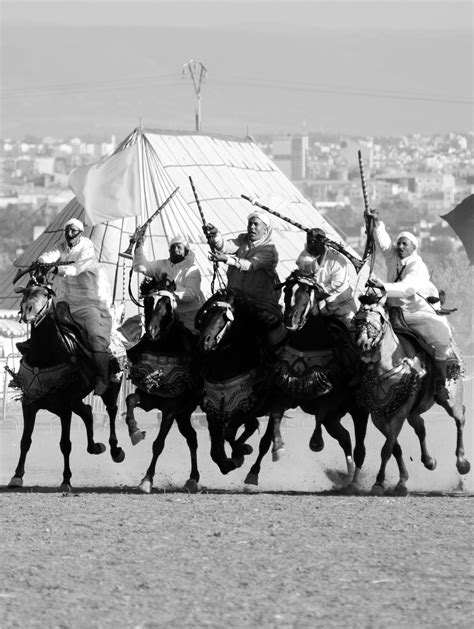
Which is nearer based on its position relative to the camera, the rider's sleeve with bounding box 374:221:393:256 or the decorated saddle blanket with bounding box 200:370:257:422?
the decorated saddle blanket with bounding box 200:370:257:422

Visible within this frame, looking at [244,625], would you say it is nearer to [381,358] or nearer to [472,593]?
[472,593]

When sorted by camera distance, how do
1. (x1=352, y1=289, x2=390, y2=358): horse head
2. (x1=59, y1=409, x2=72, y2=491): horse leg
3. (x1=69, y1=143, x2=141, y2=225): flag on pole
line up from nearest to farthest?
(x1=352, y1=289, x2=390, y2=358): horse head < (x1=59, y1=409, x2=72, y2=491): horse leg < (x1=69, y1=143, x2=141, y2=225): flag on pole

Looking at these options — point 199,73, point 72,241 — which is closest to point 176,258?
point 72,241

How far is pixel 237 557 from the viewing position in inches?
552

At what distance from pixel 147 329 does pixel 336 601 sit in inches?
256

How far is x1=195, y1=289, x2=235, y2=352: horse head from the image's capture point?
1791cm

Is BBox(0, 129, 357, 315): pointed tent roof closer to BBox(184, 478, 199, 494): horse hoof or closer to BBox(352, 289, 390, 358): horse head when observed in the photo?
BBox(184, 478, 199, 494): horse hoof

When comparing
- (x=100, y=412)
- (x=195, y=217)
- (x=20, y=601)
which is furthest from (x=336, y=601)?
(x=195, y=217)

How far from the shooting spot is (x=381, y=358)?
18.1m

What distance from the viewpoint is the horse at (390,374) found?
702 inches

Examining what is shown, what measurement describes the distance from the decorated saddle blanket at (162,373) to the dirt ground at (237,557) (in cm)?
104

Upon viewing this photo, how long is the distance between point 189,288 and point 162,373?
3.15ft

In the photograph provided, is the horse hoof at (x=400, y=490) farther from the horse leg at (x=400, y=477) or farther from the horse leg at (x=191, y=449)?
the horse leg at (x=191, y=449)

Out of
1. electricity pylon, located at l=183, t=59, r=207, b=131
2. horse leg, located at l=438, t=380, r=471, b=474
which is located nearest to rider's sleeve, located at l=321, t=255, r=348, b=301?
horse leg, located at l=438, t=380, r=471, b=474
